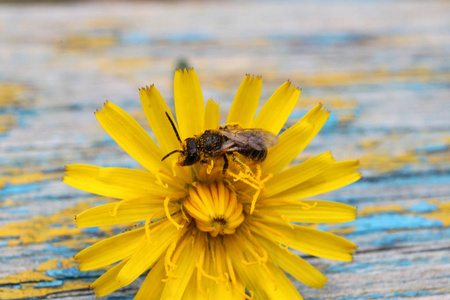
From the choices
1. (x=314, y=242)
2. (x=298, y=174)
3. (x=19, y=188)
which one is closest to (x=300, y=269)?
(x=314, y=242)

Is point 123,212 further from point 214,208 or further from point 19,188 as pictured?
point 19,188

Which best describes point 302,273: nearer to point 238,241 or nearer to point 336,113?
point 238,241

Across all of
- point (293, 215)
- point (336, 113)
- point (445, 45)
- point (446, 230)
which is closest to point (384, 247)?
point (446, 230)

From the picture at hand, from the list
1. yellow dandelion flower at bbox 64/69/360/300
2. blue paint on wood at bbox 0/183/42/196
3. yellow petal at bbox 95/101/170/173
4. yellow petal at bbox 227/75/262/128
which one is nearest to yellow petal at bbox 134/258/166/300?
yellow dandelion flower at bbox 64/69/360/300

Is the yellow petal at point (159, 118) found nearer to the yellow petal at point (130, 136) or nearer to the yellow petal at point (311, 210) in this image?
the yellow petal at point (130, 136)

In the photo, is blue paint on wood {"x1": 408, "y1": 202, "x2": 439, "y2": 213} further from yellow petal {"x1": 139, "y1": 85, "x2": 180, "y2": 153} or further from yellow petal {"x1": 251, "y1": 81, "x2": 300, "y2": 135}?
yellow petal {"x1": 139, "y1": 85, "x2": 180, "y2": 153}

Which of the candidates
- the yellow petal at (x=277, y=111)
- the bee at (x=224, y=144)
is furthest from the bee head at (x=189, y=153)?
the yellow petal at (x=277, y=111)
